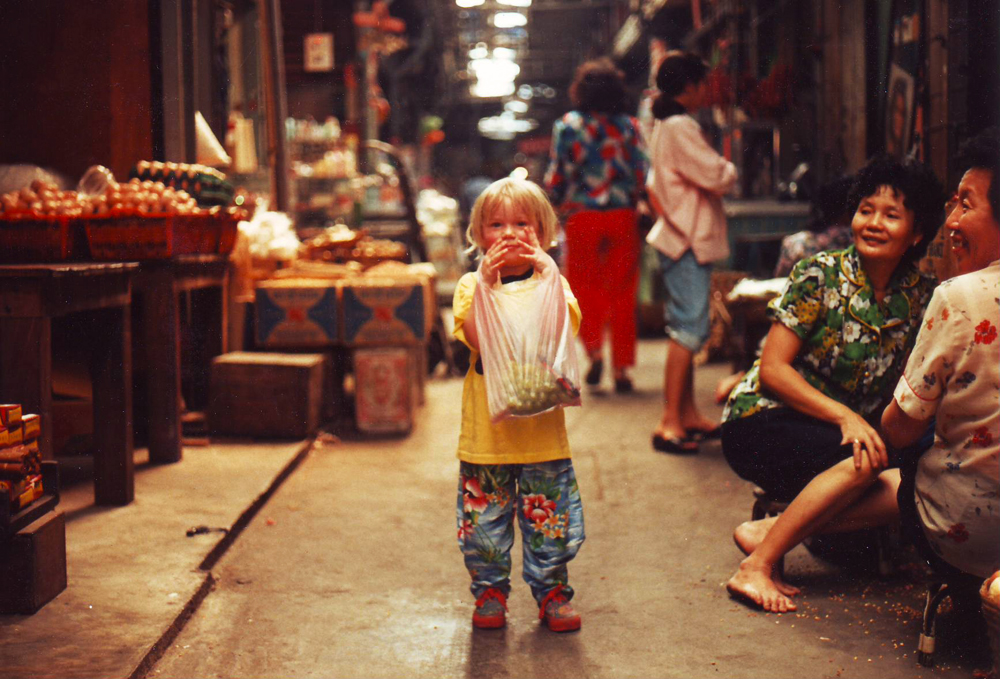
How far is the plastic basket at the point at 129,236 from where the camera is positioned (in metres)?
5.00

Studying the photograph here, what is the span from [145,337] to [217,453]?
753 mm

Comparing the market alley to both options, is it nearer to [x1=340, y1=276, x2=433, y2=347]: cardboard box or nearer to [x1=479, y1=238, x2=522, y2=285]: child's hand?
[x1=479, y1=238, x2=522, y2=285]: child's hand

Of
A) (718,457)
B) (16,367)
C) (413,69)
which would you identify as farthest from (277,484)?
Result: (413,69)

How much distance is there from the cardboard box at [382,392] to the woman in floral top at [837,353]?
3.33 m

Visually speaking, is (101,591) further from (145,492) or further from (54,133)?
(54,133)

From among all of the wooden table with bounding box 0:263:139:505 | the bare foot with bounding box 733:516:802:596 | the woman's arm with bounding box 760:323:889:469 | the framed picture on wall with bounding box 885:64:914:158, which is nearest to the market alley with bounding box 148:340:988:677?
the bare foot with bounding box 733:516:802:596

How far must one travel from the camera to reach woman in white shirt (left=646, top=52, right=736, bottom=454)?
19.9 ft

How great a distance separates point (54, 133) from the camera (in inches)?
253

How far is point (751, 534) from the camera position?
157 inches

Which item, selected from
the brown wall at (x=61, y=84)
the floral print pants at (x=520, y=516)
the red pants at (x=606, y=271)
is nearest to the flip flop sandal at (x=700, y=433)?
the red pants at (x=606, y=271)

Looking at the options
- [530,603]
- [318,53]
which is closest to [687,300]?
[530,603]

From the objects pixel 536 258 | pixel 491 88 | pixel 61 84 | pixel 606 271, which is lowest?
pixel 606 271

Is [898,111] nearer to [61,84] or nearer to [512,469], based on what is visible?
[512,469]

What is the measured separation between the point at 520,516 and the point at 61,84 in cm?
449
